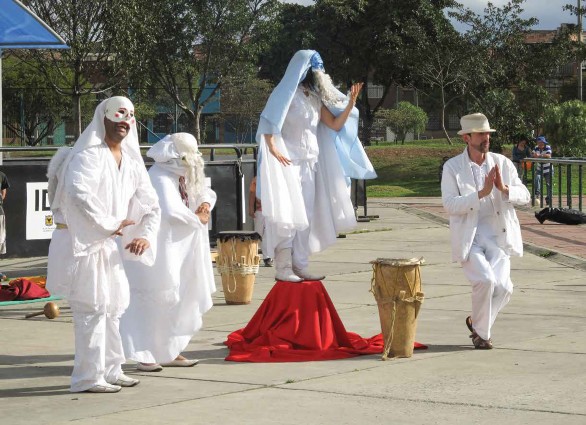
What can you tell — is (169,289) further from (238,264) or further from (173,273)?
(238,264)

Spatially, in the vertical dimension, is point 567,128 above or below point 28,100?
below

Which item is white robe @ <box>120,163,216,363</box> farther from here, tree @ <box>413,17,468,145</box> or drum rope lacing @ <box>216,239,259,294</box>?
tree @ <box>413,17,468,145</box>

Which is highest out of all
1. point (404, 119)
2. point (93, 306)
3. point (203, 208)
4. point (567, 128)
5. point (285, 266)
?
point (404, 119)

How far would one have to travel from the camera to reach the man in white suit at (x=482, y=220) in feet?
32.6

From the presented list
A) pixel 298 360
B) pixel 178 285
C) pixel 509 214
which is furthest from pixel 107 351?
pixel 509 214

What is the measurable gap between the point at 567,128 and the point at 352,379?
113 feet

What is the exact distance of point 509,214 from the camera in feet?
33.3

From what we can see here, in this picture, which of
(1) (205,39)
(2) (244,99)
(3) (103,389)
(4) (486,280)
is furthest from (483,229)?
(2) (244,99)

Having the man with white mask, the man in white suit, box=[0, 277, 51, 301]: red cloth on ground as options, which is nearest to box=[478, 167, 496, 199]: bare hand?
the man in white suit

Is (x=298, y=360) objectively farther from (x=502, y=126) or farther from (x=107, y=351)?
(x=502, y=126)

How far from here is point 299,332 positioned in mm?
9898

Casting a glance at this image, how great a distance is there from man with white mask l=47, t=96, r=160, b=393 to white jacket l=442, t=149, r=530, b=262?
270 cm

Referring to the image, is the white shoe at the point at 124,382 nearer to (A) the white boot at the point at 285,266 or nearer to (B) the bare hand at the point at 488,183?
(A) the white boot at the point at 285,266

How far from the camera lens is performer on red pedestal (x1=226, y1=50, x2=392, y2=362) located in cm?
973
